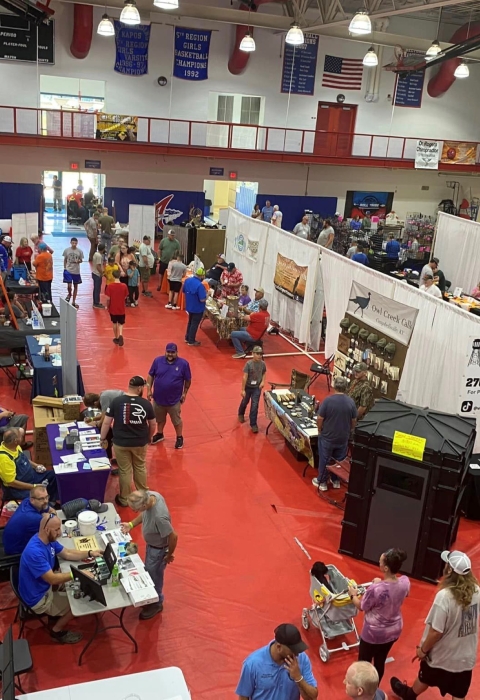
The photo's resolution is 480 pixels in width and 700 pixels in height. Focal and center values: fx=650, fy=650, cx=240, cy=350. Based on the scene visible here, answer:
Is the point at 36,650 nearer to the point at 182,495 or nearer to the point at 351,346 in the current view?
the point at 182,495

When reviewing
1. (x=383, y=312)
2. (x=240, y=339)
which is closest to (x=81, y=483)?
(x=383, y=312)

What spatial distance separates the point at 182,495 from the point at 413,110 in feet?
78.0

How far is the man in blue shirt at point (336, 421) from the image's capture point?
8.23 meters

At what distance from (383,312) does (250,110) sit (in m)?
17.7

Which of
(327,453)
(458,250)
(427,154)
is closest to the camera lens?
(327,453)

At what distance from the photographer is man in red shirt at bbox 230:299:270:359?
12.8 m

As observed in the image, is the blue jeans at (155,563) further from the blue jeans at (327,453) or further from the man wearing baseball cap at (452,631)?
the blue jeans at (327,453)

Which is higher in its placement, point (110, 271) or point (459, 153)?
point (459, 153)

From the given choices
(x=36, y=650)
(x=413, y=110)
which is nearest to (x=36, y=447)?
(x=36, y=650)

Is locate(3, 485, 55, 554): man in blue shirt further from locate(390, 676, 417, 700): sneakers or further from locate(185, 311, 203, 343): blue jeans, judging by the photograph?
locate(185, 311, 203, 343): blue jeans

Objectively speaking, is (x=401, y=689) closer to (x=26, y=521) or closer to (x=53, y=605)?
(x=53, y=605)

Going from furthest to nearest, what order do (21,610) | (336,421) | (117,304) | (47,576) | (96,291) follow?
(96,291) → (117,304) → (336,421) → (21,610) → (47,576)

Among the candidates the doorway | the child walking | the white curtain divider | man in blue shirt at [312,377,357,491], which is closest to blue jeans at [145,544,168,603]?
man in blue shirt at [312,377,357,491]

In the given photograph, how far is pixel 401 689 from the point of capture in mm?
5559
